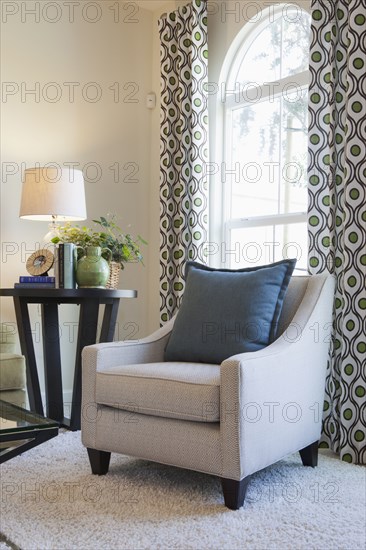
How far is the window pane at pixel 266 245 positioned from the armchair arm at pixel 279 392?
2.76 feet

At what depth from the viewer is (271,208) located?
4.01m

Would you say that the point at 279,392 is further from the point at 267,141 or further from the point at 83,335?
the point at 267,141

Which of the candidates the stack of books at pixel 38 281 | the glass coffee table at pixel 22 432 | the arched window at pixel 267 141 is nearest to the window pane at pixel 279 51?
the arched window at pixel 267 141

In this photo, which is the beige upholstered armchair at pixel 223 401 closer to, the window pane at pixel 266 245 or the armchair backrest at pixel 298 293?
the armchair backrest at pixel 298 293

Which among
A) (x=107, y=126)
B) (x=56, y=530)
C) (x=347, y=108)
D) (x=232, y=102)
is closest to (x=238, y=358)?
(x=56, y=530)

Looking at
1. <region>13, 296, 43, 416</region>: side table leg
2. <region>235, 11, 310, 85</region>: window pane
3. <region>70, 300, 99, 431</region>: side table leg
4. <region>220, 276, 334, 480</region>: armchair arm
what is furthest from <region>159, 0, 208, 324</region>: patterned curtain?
<region>220, 276, 334, 480</region>: armchair arm

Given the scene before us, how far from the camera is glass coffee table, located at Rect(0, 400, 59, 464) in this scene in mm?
1870

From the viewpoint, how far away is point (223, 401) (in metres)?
2.35

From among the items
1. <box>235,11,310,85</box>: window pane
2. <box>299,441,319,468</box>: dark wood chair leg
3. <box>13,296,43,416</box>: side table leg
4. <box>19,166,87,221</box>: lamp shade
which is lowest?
<box>299,441,319,468</box>: dark wood chair leg

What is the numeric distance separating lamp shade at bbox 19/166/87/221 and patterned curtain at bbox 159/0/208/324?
718mm

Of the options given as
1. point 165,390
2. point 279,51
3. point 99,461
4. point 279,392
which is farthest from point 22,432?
point 279,51

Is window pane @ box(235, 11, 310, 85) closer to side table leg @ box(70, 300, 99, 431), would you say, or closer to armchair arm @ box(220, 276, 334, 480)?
armchair arm @ box(220, 276, 334, 480)

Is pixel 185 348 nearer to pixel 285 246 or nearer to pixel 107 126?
pixel 285 246

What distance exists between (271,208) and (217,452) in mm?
1963
